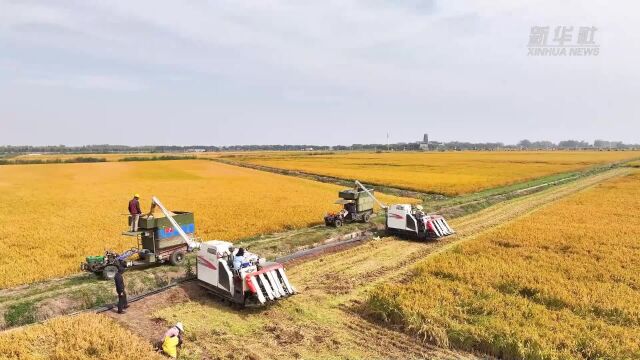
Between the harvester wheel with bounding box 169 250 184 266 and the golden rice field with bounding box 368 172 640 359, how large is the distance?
7493 mm

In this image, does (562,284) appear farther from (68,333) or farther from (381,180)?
(381,180)

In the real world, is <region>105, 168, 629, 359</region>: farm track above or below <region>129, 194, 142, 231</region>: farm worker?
below

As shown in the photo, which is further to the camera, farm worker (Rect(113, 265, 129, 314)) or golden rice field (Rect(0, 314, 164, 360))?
farm worker (Rect(113, 265, 129, 314))

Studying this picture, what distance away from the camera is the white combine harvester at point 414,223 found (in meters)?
19.2

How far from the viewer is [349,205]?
22.6 m

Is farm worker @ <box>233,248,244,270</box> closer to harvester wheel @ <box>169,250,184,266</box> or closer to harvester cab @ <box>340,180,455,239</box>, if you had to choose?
harvester wheel @ <box>169,250,184,266</box>

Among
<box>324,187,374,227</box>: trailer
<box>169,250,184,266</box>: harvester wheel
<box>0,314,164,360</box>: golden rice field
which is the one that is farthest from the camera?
<box>324,187,374,227</box>: trailer

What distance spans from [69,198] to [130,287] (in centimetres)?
2506

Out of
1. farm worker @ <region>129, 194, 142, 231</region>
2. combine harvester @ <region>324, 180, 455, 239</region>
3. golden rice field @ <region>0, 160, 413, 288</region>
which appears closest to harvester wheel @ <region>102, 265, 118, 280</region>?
farm worker @ <region>129, 194, 142, 231</region>

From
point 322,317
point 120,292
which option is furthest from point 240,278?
point 120,292

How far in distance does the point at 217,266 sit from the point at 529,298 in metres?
9.12

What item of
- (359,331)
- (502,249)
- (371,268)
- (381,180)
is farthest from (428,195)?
(359,331)

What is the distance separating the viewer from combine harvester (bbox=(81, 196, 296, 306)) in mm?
11570

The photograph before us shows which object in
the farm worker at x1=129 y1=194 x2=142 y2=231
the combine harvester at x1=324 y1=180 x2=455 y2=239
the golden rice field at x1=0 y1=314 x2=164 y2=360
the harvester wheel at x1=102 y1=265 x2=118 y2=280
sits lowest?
the golden rice field at x1=0 y1=314 x2=164 y2=360
